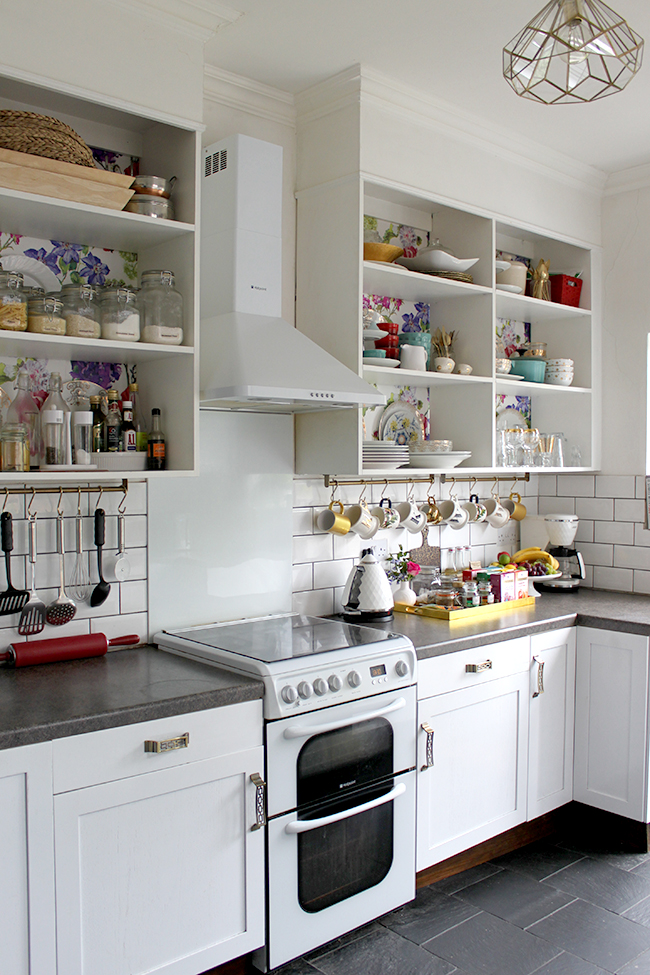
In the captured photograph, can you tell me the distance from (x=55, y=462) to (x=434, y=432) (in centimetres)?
176

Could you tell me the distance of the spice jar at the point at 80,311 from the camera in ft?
7.24

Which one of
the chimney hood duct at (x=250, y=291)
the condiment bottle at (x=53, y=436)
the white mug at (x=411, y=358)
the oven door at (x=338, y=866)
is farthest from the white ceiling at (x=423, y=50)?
the oven door at (x=338, y=866)

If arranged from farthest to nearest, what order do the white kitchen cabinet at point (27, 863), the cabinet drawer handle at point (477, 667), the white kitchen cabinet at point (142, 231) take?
the cabinet drawer handle at point (477, 667) → the white kitchen cabinet at point (142, 231) → the white kitchen cabinet at point (27, 863)

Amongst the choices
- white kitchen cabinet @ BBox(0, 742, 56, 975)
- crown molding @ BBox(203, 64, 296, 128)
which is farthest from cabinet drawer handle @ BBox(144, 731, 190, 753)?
crown molding @ BBox(203, 64, 296, 128)

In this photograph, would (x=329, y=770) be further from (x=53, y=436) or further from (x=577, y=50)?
→ (x=577, y=50)

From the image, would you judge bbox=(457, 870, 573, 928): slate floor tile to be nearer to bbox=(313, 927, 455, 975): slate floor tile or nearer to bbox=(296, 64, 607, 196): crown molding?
bbox=(313, 927, 455, 975): slate floor tile

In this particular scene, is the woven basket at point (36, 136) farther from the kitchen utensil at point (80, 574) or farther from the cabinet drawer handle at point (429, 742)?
the cabinet drawer handle at point (429, 742)

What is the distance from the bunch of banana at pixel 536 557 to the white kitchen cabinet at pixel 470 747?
2.50 feet

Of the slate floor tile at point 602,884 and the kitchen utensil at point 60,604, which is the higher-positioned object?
the kitchen utensil at point 60,604

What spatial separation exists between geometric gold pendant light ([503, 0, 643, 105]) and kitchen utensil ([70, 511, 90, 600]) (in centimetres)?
168

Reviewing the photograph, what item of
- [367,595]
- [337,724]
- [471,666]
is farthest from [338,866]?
[367,595]

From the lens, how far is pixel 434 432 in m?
3.46

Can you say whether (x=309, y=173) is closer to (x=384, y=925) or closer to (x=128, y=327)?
(x=128, y=327)

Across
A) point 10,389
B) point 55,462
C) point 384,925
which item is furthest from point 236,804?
point 10,389
